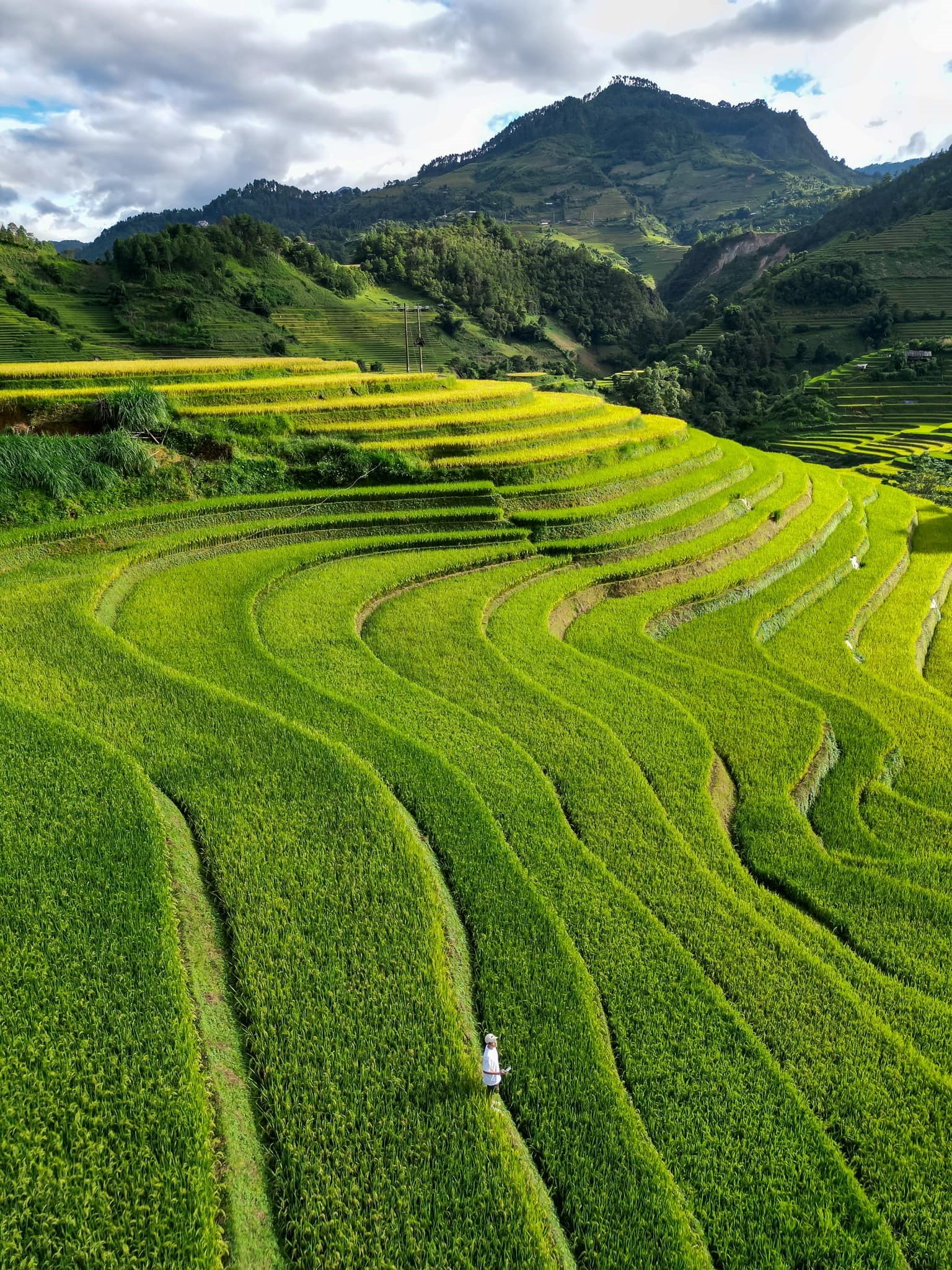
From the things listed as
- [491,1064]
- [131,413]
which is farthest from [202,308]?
[491,1064]

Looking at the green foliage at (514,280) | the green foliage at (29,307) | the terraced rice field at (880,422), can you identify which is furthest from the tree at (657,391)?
the green foliage at (29,307)

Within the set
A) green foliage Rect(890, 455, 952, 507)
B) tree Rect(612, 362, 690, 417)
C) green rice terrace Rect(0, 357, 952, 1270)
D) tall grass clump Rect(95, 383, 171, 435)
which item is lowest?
green rice terrace Rect(0, 357, 952, 1270)

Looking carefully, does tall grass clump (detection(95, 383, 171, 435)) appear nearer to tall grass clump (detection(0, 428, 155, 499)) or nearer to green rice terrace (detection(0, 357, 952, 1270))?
tall grass clump (detection(0, 428, 155, 499))

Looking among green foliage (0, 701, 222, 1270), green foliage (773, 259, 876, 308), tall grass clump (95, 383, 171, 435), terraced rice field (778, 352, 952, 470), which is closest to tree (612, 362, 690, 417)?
terraced rice field (778, 352, 952, 470)

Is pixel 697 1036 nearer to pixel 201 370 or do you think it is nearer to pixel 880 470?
pixel 201 370

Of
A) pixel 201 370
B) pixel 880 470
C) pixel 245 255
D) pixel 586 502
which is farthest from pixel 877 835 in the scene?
pixel 245 255

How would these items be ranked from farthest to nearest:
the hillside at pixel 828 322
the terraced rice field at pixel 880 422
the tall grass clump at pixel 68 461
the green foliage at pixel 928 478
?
the hillside at pixel 828 322 < the terraced rice field at pixel 880 422 < the green foliage at pixel 928 478 < the tall grass clump at pixel 68 461

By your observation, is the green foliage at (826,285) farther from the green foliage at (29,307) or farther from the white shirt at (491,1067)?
the white shirt at (491,1067)
